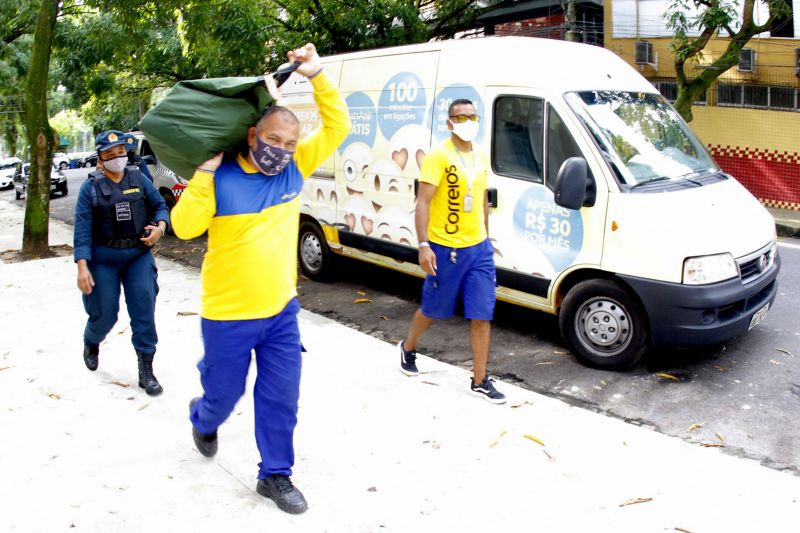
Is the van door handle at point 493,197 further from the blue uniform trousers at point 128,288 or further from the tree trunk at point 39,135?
the tree trunk at point 39,135

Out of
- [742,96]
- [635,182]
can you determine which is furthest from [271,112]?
[742,96]

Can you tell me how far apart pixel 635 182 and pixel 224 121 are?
10.5 feet

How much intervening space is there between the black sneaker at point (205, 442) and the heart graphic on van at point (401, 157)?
3.51m

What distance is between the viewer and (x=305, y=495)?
12.7 feet

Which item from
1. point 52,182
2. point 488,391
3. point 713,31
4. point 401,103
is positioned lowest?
point 488,391

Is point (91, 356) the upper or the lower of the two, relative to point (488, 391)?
upper

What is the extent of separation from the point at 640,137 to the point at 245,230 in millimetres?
3547

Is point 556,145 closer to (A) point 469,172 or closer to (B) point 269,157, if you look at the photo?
(A) point 469,172

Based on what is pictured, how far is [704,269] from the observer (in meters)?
5.12

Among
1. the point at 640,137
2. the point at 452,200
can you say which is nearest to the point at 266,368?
the point at 452,200

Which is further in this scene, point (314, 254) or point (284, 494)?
point (314, 254)

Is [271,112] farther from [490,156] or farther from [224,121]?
[490,156]

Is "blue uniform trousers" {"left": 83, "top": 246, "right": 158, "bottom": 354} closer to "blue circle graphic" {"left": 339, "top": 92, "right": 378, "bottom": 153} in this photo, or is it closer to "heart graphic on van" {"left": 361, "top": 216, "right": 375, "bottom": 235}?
"heart graphic on van" {"left": 361, "top": 216, "right": 375, "bottom": 235}

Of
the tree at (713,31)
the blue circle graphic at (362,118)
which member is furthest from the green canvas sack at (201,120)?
the tree at (713,31)
